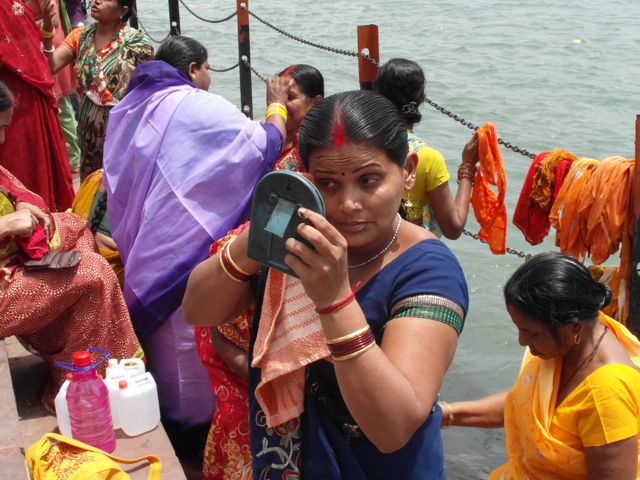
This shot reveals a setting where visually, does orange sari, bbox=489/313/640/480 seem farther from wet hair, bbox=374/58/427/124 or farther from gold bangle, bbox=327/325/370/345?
wet hair, bbox=374/58/427/124

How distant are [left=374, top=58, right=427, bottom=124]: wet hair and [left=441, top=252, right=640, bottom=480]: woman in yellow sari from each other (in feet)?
3.84

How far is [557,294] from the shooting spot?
2.00 meters

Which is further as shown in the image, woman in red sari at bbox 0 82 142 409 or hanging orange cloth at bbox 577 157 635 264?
hanging orange cloth at bbox 577 157 635 264

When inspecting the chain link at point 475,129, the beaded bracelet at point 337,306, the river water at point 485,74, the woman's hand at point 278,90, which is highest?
the beaded bracelet at point 337,306

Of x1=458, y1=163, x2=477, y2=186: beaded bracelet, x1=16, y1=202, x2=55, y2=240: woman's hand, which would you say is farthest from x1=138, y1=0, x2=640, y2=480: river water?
x1=16, y1=202, x2=55, y2=240: woman's hand

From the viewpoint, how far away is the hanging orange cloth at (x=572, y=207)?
2.94 meters

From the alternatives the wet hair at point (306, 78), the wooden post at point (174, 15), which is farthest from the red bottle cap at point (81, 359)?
the wooden post at point (174, 15)

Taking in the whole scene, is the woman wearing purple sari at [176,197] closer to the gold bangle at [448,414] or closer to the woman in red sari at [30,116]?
the gold bangle at [448,414]

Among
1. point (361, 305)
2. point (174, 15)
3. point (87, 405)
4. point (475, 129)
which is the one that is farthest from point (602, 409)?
point (174, 15)

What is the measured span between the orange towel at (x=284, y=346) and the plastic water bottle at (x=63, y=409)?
113 cm

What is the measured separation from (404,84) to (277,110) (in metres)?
0.53

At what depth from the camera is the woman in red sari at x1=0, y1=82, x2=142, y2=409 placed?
8.61ft

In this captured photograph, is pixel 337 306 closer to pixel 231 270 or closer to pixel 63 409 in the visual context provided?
pixel 231 270

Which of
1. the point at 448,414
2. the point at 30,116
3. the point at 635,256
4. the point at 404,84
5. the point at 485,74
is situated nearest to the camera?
the point at 448,414
